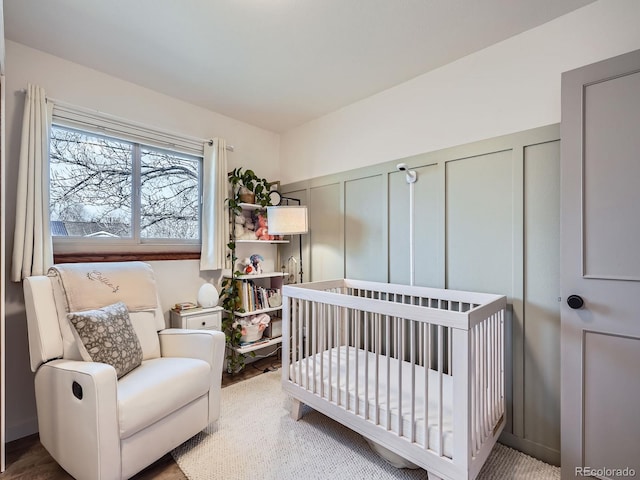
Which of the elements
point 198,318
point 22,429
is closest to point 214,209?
point 198,318

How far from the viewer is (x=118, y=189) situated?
7.71 ft

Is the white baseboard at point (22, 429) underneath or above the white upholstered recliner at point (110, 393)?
underneath

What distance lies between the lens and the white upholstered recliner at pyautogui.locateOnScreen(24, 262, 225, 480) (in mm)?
1361

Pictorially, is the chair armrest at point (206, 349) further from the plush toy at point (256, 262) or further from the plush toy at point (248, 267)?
the plush toy at point (256, 262)

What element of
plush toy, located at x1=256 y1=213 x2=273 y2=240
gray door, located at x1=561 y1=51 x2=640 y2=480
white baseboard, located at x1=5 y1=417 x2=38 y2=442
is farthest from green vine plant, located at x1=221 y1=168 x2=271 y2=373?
gray door, located at x1=561 y1=51 x2=640 y2=480

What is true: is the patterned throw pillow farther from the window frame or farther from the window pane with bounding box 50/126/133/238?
the window pane with bounding box 50/126/133/238

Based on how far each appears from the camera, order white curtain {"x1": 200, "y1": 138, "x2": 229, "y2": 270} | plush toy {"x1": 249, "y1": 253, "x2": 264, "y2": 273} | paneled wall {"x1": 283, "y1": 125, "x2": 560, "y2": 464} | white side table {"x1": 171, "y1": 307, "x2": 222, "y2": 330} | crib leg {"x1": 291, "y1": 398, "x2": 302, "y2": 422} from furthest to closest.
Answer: plush toy {"x1": 249, "y1": 253, "x2": 264, "y2": 273}, white curtain {"x1": 200, "y1": 138, "x2": 229, "y2": 270}, white side table {"x1": 171, "y1": 307, "x2": 222, "y2": 330}, crib leg {"x1": 291, "y1": 398, "x2": 302, "y2": 422}, paneled wall {"x1": 283, "y1": 125, "x2": 560, "y2": 464}

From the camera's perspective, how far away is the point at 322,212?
2.93m

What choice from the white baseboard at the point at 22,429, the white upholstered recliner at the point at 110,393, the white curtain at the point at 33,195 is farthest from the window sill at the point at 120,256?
the white baseboard at the point at 22,429

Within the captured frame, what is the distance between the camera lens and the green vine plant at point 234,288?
267 centimetres

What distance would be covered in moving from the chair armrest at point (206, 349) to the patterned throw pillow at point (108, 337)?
25cm

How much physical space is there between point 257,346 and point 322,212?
138 centimetres

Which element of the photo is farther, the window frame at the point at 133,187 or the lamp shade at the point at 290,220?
the lamp shade at the point at 290,220

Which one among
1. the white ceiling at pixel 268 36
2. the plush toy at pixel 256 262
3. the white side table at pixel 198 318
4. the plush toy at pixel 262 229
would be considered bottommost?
the white side table at pixel 198 318
